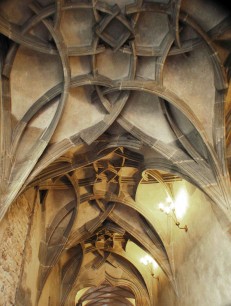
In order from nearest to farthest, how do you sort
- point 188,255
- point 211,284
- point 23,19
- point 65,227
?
point 23,19
point 211,284
point 188,255
point 65,227

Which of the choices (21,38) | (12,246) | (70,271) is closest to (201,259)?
(12,246)

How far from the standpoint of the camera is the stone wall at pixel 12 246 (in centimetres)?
686

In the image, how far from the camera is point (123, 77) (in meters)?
7.11

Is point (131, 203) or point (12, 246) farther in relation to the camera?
point (131, 203)

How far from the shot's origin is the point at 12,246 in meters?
7.40

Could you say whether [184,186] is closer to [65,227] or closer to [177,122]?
[177,122]

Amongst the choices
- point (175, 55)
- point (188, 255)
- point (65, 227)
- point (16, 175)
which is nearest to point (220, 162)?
point (175, 55)

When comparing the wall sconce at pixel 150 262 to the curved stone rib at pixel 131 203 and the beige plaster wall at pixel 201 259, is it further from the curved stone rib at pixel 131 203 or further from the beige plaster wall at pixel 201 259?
the beige plaster wall at pixel 201 259

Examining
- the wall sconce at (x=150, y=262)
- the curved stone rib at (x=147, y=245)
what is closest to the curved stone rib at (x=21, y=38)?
the curved stone rib at (x=147, y=245)

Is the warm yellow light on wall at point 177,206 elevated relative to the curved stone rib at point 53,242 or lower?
elevated

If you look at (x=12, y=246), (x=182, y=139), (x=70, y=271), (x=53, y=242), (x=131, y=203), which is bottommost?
(x=12, y=246)

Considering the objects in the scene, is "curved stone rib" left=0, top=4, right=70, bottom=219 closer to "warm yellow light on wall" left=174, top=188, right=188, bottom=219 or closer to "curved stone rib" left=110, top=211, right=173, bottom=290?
"warm yellow light on wall" left=174, top=188, right=188, bottom=219

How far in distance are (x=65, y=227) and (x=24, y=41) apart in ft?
18.4

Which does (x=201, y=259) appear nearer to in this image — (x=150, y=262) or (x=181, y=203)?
(x=181, y=203)
